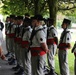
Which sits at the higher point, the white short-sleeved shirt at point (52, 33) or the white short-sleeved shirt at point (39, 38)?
the white short-sleeved shirt at point (39, 38)

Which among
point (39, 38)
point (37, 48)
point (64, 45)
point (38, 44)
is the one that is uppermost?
point (39, 38)

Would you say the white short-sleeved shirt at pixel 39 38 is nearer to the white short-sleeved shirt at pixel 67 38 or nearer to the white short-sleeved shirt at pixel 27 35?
the white short-sleeved shirt at pixel 67 38

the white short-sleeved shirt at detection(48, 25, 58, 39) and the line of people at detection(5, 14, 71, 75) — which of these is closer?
the line of people at detection(5, 14, 71, 75)

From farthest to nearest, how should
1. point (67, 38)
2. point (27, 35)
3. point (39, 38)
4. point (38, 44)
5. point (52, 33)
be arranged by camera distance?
point (52, 33) → point (27, 35) → point (67, 38) → point (38, 44) → point (39, 38)

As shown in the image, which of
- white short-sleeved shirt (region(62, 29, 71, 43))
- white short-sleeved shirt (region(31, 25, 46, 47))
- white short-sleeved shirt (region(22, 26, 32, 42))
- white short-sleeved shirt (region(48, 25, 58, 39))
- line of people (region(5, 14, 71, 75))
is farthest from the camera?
white short-sleeved shirt (region(48, 25, 58, 39))

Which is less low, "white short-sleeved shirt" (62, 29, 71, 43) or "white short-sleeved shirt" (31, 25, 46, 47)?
"white short-sleeved shirt" (31, 25, 46, 47)

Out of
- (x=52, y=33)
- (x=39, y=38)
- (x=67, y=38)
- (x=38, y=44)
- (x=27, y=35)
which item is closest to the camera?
(x=39, y=38)

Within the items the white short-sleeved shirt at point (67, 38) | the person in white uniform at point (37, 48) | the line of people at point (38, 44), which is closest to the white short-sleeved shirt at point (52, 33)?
the line of people at point (38, 44)

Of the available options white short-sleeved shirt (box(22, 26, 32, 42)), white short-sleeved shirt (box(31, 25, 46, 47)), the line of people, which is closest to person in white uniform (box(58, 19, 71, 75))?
the line of people

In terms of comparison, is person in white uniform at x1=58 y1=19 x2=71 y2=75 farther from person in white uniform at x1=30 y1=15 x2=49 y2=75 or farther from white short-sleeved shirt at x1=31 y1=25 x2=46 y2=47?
white short-sleeved shirt at x1=31 y1=25 x2=46 y2=47

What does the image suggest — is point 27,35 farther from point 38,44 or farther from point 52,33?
point 38,44

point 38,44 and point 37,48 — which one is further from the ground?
point 38,44

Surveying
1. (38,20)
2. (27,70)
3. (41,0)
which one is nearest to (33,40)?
(38,20)

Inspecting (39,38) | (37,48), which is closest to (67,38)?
(37,48)
